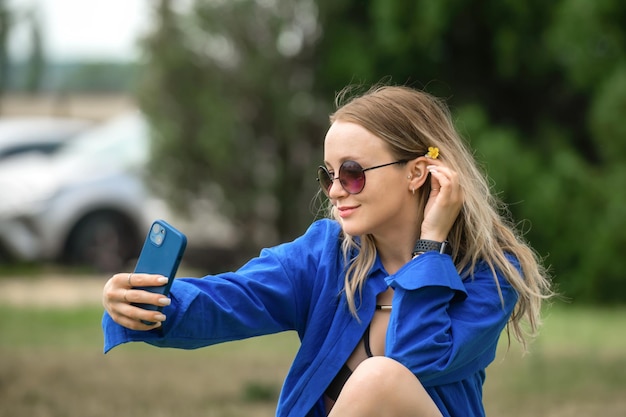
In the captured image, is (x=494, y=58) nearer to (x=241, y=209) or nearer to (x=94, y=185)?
(x=241, y=209)

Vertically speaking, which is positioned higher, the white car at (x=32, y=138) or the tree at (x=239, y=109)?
the tree at (x=239, y=109)

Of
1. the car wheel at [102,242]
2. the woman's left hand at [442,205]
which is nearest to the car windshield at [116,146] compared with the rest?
the car wheel at [102,242]

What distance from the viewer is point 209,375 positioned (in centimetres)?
664

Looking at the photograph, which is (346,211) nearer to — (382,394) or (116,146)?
(382,394)

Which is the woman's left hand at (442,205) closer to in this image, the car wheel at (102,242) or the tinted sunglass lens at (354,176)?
the tinted sunglass lens at (354,176)

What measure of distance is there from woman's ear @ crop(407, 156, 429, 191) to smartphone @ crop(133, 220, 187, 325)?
72 cm

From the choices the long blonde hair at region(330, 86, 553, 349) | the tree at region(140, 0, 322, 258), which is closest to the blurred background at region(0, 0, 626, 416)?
the tree at region(140, 0, 322, 258)

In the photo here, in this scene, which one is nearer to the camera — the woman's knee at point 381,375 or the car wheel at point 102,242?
the woman's knee at point 381,375

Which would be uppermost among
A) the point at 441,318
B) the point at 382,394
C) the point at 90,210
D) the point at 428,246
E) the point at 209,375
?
the point at 428,246

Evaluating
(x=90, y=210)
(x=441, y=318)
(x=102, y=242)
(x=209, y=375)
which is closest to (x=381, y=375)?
(x=441, y=318)

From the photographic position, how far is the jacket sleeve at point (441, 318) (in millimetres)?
2793

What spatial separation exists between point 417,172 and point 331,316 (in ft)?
1.54

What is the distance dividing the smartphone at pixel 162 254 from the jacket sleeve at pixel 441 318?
0.60 metres

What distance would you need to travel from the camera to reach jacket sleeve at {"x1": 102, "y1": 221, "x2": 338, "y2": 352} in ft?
9.06
